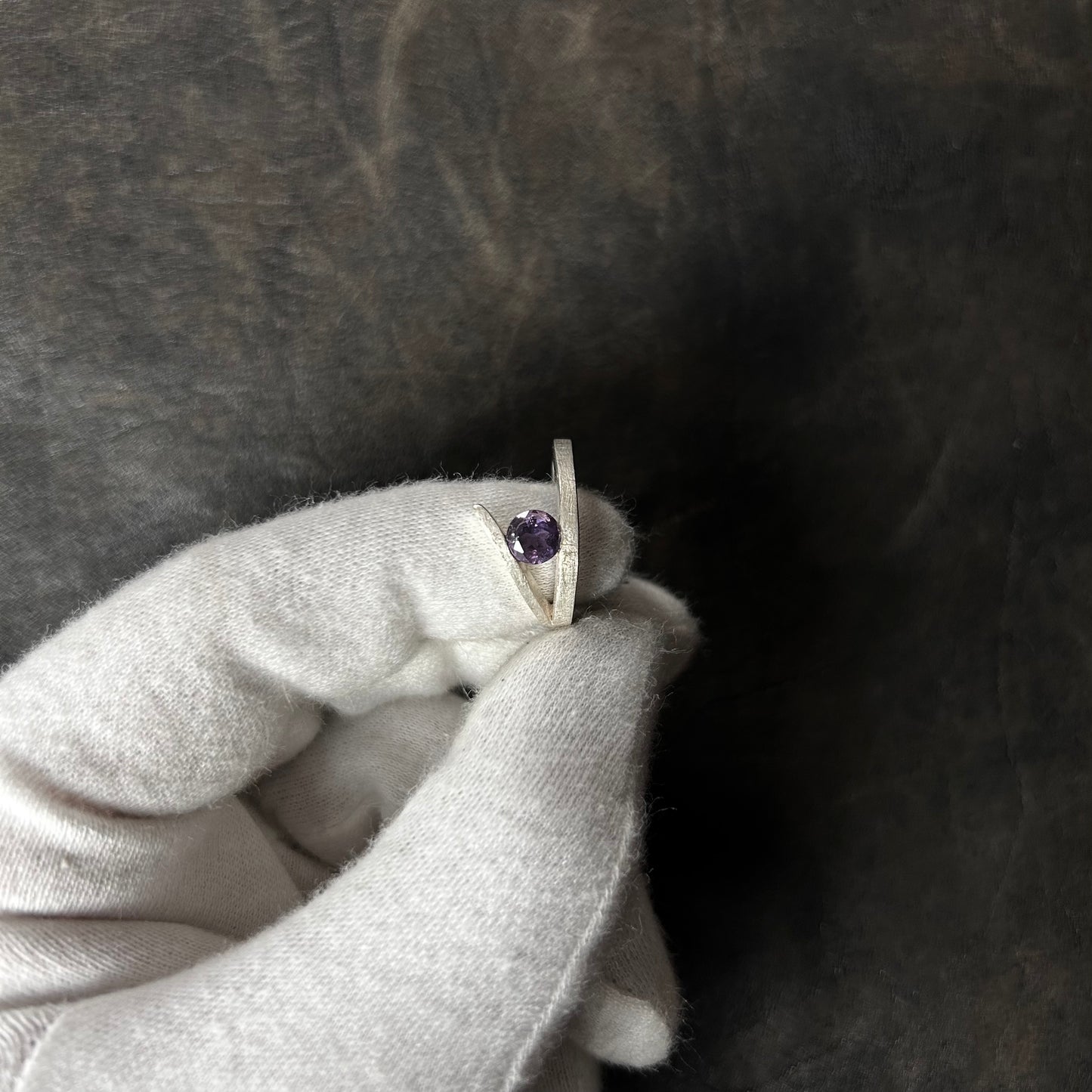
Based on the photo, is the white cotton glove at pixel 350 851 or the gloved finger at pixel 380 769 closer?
the white cotton glove at pixel 350 851

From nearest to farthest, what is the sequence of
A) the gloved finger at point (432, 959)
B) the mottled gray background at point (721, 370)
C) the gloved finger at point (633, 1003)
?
1. the gloved finger at point (432, 959)
2. the gloved finger at point (633, 1003)
3. the mottled gray background at point (721, 370)

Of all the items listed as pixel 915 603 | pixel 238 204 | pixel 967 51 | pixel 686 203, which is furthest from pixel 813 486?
pixel 238 204

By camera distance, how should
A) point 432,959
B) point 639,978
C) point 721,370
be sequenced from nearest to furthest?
point 432,959, point 639,978, point 721,370

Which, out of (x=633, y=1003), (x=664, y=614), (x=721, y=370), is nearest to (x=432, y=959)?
(x=633, y=1003)

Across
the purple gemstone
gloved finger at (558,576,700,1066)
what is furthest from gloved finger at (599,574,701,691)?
the purple gemstone

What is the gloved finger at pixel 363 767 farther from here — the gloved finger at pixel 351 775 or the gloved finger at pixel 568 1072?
the gloved finger at pixel 568 1072

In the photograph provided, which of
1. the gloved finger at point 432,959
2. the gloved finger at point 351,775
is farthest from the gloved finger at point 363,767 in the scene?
the gloved finger at point 432,959

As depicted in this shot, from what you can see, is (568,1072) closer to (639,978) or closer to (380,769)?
(639,978)

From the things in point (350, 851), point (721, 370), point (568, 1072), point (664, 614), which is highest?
point (721, 370)
